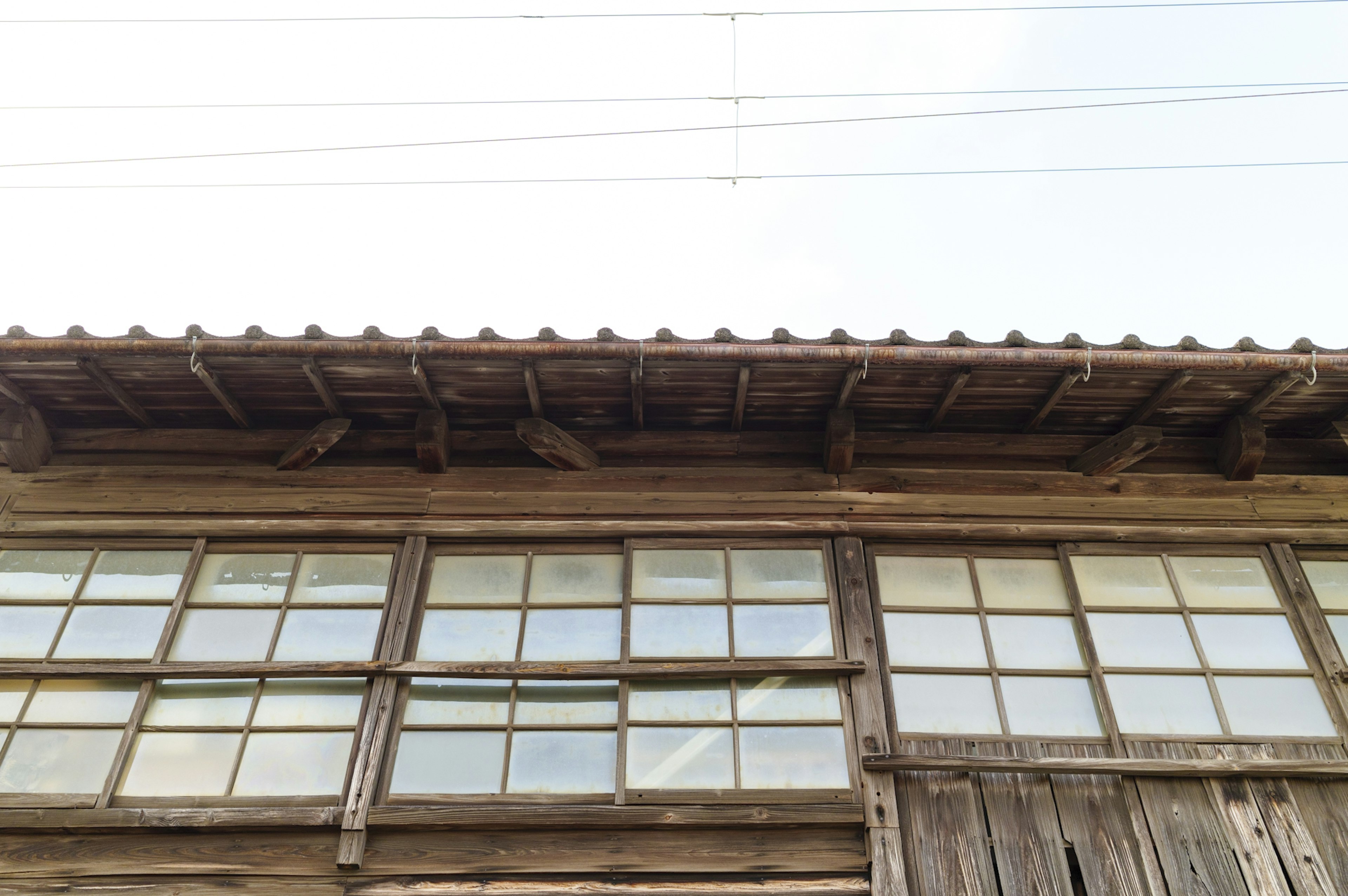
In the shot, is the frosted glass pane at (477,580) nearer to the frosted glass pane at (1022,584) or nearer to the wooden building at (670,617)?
the wooden building at (670,617)

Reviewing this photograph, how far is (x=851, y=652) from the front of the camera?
559 cm

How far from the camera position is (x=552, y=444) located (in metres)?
6.25

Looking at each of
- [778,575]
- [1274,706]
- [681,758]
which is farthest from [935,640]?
[1274,706]

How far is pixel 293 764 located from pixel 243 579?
4.63ft

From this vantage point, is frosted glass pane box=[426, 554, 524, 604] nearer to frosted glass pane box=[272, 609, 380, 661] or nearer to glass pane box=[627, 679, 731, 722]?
frosted glass pane box=[272, 609, 380, 661]

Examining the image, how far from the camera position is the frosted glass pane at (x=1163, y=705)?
17.7 ft

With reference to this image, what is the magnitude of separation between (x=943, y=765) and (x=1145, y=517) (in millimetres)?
2529

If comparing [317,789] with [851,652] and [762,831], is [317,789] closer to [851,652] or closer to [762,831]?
[762,831]

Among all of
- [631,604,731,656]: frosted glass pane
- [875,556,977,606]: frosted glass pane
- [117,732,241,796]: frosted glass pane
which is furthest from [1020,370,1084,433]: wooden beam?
[117,732,241,796]: frosted glass pane

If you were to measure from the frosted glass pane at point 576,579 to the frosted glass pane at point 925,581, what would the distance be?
1771 mm

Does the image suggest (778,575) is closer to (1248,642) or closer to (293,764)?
(1248,642)

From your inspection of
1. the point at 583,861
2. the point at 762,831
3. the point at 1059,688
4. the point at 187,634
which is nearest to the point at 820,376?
the point at 1059,688

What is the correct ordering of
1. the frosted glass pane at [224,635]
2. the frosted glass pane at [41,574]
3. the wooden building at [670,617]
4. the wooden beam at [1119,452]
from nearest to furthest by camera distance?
the wooden building at [670,617]
the frosted glass pane at [224,635]
the frosted glass pane at [41,574]
the wooden beam at [1119,452]

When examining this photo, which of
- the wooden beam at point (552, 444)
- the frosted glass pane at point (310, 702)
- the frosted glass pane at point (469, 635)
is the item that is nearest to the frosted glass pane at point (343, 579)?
the frosted glass pane at point (469, 635)
